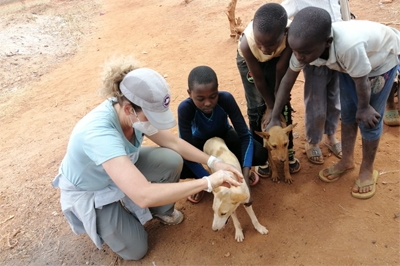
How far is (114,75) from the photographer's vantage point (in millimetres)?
2471

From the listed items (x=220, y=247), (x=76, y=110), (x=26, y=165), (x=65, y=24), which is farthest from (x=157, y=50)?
(x=220, y=247)

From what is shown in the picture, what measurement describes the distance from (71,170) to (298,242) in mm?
1935

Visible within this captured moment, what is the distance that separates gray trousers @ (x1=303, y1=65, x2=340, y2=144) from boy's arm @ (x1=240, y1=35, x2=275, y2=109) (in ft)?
1.16

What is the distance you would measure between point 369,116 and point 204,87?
4.25ft

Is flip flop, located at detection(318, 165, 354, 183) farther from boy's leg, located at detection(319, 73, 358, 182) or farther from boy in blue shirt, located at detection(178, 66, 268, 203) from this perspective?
boy in blue shirt, located at detection(178, 66, 268, 203)

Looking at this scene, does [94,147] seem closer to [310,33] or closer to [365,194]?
[310,33]

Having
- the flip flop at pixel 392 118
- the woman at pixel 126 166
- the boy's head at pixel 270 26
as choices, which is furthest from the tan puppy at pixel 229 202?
the flip flop at pixel 392 118

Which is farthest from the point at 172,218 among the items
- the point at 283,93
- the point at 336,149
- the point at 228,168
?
the point at 336,149

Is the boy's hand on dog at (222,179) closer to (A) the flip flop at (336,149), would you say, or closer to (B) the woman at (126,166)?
(B) the woman at (126,166)

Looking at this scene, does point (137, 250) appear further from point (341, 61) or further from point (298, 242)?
point (341, 61)

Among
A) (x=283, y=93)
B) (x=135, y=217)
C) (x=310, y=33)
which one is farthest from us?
(x=135, y=217)

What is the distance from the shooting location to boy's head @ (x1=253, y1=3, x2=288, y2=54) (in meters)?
2.45

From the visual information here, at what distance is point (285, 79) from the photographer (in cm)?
277

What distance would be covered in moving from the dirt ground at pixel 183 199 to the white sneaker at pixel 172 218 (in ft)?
0.15
